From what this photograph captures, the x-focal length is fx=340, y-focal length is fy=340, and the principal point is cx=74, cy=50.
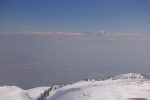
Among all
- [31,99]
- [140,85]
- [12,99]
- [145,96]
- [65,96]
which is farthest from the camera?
[12,99]

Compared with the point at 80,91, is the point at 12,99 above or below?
below

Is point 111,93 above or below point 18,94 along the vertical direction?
above

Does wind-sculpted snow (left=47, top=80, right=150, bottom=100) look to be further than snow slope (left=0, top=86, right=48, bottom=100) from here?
No

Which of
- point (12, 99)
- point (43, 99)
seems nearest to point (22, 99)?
point (12, 99)

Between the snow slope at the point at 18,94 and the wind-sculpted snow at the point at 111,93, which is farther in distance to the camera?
the snow slope at the point at 18,94

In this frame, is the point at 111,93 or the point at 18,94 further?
the point at 18,94

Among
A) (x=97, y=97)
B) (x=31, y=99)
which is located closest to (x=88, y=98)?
(x=97, y=97)

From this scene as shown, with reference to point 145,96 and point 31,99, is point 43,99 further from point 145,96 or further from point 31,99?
point 145,96

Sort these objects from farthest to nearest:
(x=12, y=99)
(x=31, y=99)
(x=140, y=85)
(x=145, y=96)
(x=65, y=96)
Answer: (x=12, y=99) < (x=31, y=99) < (x=140, y=85) < (x=65, y=96) < (x=145, y=96)

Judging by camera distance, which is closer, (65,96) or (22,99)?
(65,96)

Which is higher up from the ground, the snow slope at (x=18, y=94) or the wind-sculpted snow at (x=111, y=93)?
the wind-sculpted snow at (x=111, y=93)

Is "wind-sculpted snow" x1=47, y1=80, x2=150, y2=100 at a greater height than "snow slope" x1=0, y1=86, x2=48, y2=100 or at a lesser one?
greater
